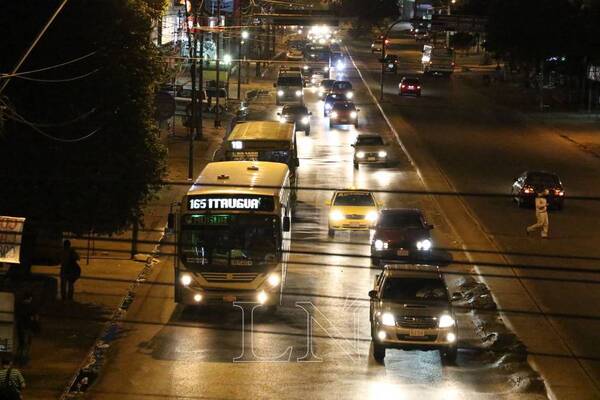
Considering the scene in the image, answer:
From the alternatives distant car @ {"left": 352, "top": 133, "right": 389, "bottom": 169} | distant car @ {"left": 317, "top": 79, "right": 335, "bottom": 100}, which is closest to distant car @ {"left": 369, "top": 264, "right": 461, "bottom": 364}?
distant car @ {"left": 352, "top": 133, "right": 389, "bottom": 169}

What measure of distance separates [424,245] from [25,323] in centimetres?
1384

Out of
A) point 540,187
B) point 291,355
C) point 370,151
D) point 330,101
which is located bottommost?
point 291,355

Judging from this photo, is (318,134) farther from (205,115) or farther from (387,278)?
(387,278)

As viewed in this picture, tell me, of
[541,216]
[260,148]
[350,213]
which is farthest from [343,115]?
[541,216]

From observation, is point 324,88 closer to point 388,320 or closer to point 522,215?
point 522,215

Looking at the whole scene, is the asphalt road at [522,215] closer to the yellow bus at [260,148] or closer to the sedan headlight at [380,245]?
the sedan headlight at [380,245]

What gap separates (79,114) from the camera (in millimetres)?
24297

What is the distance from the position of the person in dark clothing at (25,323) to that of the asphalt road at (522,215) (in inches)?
355

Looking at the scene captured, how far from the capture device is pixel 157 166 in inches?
1021

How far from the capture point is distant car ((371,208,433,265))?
30.9 metres

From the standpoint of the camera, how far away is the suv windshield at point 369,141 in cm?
5097

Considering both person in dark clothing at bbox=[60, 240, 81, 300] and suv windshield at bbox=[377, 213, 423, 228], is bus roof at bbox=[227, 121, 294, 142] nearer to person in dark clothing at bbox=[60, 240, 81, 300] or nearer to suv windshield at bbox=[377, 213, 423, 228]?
suv windshield at bbox=[377, 213, 423, 228]

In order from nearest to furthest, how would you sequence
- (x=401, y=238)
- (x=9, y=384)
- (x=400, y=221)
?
(x=9, y=384) < (x=401, y=238) < (x=400, y=221)

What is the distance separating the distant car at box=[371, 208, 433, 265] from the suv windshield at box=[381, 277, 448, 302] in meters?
8.63
